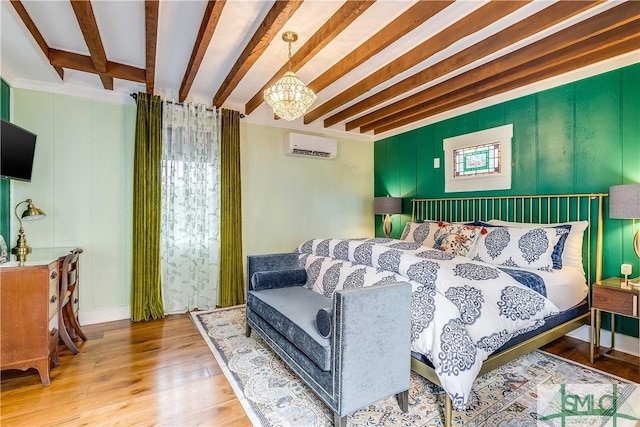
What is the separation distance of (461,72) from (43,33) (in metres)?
3.85

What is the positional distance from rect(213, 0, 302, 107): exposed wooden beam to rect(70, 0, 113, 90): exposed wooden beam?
3.54 feet

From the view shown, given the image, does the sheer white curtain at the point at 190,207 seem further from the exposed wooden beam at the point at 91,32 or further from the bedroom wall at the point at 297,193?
the exposed wooden beam at the point at 91,32

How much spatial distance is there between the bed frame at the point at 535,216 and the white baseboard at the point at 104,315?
132 inches

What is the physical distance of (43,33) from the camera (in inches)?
97.4

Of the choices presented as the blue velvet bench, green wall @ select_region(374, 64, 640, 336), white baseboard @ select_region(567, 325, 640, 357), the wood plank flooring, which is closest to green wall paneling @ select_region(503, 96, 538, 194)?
green wall @ select_region(374, 64, 640, 336)

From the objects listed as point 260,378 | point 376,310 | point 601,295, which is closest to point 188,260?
point 260,378

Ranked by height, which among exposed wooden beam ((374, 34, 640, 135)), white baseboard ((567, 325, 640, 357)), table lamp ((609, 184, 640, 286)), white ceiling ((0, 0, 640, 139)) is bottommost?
white baseboard ((567, 325, 640, 357))

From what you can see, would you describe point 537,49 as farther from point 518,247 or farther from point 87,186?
point 87,186

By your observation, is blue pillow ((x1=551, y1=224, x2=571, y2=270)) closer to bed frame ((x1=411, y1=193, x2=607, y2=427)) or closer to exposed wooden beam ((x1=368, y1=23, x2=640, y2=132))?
bed frame ((x1=411, y1=193, x2=607, y2=427))

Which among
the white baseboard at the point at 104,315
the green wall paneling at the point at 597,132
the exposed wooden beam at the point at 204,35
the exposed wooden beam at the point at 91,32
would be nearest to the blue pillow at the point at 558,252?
the green wall paneling at the point at 597,132

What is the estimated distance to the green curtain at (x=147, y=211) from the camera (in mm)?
3418

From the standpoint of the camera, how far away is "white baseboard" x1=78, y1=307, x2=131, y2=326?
10.9 ft

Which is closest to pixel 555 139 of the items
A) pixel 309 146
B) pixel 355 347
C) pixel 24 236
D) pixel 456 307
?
pixel 456 307

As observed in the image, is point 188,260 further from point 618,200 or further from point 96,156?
point 618,200
